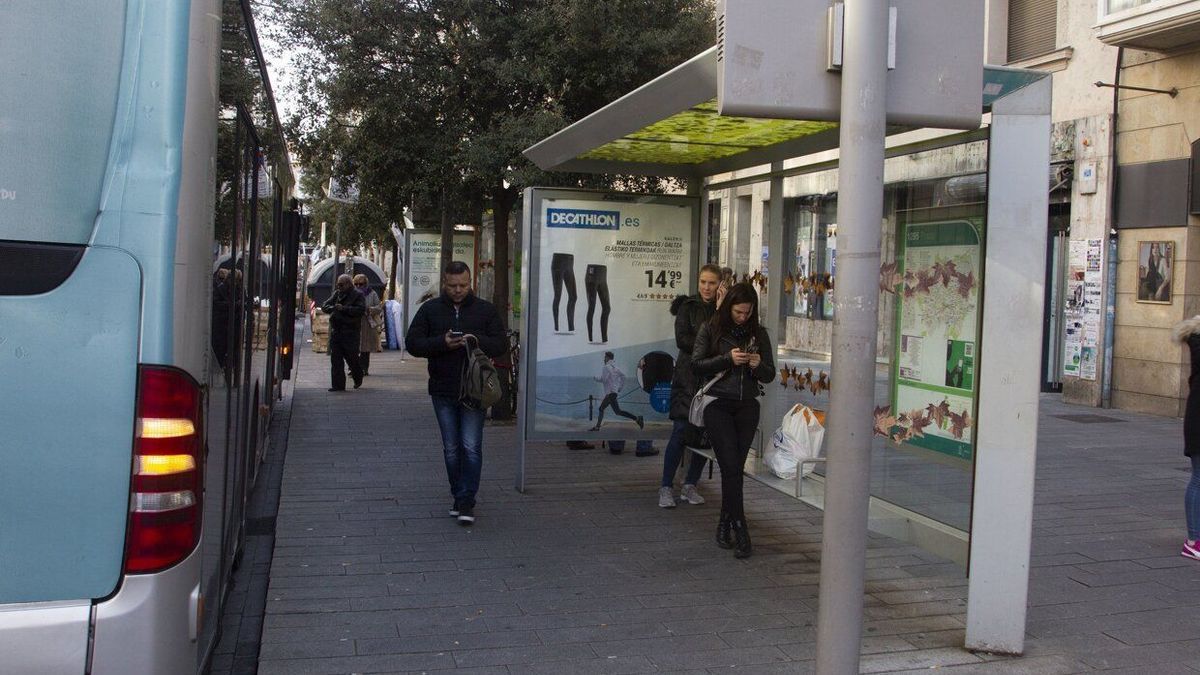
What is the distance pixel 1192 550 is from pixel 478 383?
4.66 metres

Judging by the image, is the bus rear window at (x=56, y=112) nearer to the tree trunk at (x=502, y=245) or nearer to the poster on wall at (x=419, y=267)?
the tree trunk at (x=502, y=245)

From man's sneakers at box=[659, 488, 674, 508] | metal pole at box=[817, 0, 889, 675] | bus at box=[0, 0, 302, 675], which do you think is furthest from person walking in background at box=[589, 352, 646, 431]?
bus at box=[0, 0, 302, 675]

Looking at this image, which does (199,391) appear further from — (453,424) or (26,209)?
(453,424)

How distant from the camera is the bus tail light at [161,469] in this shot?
2.78 meters

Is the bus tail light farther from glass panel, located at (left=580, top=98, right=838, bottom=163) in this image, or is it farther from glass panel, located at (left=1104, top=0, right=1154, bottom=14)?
glass panel, located at (left=1104, top=0, right=1154, bottom=14)

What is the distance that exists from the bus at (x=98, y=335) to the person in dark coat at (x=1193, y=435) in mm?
6135

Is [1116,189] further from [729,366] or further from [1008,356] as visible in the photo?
[1008,356]

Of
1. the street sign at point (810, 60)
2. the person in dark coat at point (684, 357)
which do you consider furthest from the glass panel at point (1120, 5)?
the street sign at point (810, 60)

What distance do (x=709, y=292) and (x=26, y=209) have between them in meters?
5.36

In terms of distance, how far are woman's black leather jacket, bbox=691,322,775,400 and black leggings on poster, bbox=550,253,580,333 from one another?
2072 millimetres

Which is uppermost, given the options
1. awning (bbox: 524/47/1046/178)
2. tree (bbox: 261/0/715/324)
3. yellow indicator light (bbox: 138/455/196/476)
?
tree (bbox: 261/0/715/324)

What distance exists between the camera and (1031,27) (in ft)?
55.5

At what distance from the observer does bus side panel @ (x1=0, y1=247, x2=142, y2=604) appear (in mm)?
2719

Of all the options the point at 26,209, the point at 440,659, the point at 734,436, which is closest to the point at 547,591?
the point at 440,659
